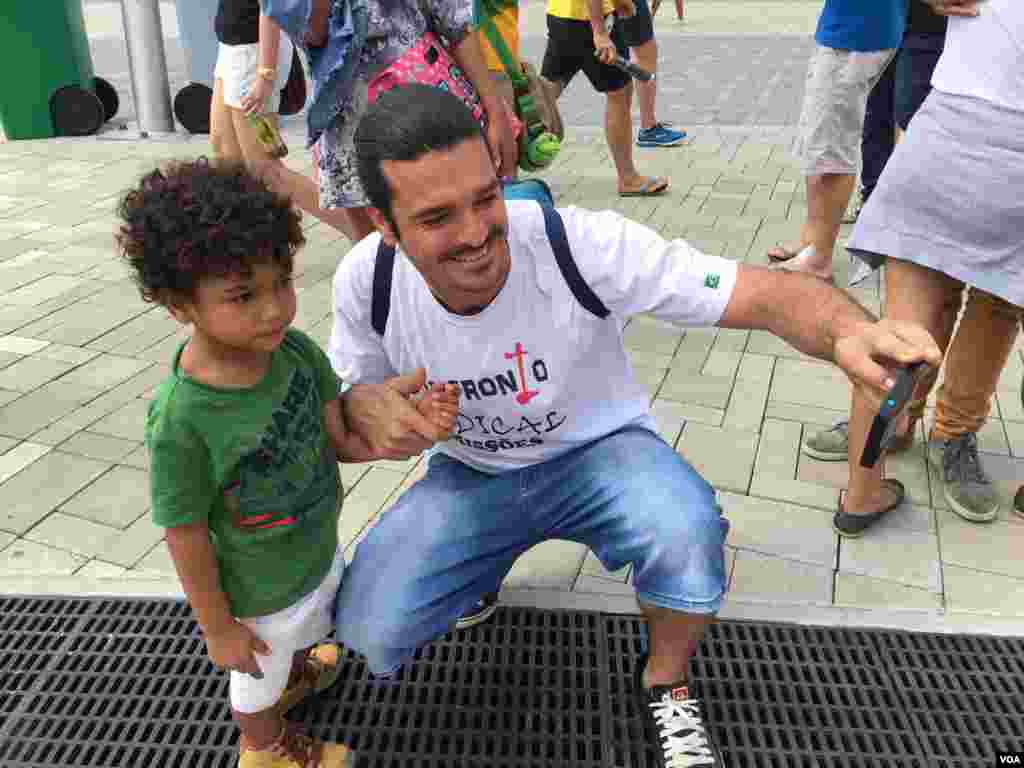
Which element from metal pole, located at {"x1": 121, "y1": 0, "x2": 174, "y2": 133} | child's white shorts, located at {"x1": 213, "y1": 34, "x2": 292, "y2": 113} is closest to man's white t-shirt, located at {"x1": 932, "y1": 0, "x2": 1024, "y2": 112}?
child's white shorts, located at {"x1": 213, "y1": 34, "x2": 292, "y2": 113}

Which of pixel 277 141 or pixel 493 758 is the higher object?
pixel 277 141

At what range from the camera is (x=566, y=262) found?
→ 6.45ft

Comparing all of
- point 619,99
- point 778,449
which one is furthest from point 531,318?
point 619,99

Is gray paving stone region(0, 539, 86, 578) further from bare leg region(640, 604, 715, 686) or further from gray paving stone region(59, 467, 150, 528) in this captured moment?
bare leg region(640, 604, 715, 686)

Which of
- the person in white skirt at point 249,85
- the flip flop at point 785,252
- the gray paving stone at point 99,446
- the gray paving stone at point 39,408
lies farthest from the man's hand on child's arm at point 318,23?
the flip flop at point 785,252

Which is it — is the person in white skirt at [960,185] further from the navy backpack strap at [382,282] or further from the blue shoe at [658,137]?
the blue shoe at [658,137]

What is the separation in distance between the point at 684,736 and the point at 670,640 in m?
0.20

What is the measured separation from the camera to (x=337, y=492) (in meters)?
1.98

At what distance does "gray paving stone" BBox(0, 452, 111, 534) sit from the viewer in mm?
2914

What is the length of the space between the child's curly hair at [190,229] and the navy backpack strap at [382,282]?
35 centimetres

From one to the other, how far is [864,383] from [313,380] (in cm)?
107

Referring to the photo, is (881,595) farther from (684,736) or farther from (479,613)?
(479,613)

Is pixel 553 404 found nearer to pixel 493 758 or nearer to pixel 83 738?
pixel 493 758

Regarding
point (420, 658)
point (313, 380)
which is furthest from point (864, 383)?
point (420, 658)
